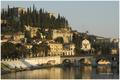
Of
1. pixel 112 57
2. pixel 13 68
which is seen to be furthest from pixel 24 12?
pixel 13 68

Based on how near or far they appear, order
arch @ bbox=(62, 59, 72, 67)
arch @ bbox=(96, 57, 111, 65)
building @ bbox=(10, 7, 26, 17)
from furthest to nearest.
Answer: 1. building @ bbox=(10, 7, 26, 17)
2. arch @ bbox=(96, 57, 111, 65)
3. arch @ bbox=(62, 59, 72, 67)

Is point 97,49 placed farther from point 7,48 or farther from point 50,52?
point 7,48

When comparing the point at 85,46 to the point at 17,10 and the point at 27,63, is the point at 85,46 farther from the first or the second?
the point at 27,63

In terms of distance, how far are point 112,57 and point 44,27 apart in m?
5.15

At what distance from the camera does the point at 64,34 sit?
29594mm

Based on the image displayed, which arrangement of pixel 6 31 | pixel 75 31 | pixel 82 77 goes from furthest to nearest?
pixel 75 31 → pixel 6 31 → pixel 82 77

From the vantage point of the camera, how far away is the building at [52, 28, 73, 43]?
28689 millimetres

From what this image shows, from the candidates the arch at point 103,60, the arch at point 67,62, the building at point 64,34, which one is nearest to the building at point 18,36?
the arch at point 67,62

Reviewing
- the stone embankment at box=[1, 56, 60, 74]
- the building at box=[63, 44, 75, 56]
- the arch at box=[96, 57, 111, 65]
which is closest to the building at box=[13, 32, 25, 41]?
the building at box=[63, 44, 75, 56]

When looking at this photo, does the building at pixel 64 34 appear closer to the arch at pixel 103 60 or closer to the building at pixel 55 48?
the building at pixel 55 48

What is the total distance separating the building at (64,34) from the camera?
28689 millimetres

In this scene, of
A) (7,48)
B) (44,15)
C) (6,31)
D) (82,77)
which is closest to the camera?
(82,77)

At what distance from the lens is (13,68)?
1680 centimetres

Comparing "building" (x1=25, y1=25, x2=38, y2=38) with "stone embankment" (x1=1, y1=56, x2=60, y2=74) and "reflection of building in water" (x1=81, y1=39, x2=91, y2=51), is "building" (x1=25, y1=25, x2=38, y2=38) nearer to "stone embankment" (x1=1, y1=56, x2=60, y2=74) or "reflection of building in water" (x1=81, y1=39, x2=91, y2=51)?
"reflection of building in water" (x1=81, y1=39, x2=91, y2=51)
